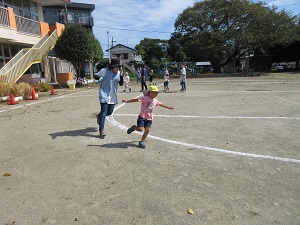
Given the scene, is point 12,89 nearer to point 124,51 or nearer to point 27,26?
point 27,26

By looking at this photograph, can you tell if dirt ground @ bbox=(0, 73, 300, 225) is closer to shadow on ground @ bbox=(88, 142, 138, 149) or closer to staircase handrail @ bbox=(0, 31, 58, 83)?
shadow on ground @ bbox=(88, 142, 138, 149)

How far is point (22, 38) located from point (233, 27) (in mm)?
28628

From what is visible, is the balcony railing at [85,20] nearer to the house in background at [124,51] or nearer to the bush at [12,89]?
the bush at [12,89]

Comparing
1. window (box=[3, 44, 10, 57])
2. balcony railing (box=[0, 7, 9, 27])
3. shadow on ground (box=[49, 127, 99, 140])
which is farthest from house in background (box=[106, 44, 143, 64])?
shadow on ground (box=[49, 127, 99, 140])

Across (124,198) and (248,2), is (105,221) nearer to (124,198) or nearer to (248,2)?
(124,198)

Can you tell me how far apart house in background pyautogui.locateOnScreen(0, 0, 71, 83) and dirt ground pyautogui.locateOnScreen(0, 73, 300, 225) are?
11.2 meters

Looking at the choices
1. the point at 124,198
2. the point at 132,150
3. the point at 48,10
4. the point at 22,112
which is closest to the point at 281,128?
the point at 132,150

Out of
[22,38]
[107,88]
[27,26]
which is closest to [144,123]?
[107,88]

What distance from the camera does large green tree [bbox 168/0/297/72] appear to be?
34.8 metres

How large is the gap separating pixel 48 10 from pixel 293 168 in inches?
1674

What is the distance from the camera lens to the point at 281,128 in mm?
6258

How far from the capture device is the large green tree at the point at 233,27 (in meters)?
34.8

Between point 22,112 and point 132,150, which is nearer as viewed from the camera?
point 132,150

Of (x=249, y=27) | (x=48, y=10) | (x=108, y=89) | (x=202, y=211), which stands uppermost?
(x=48, y=10)
